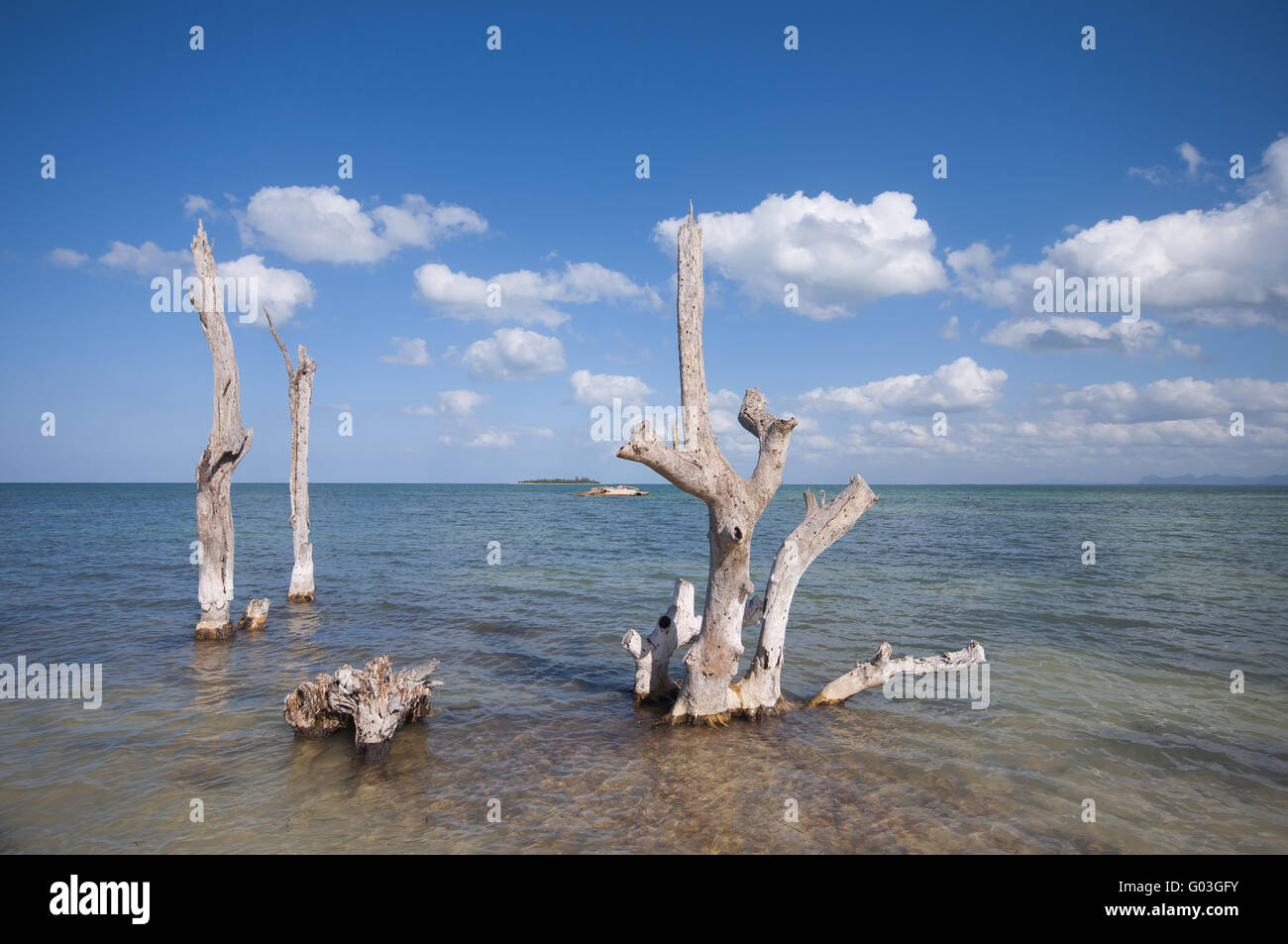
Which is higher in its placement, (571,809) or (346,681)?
(346,681)

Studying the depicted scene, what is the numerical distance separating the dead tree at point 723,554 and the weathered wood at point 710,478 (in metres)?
0.01

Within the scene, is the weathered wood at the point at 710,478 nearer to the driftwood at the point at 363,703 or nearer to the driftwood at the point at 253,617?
the driftwood at the point at 363,703

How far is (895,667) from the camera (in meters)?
9.35

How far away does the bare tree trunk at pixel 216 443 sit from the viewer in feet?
40.4

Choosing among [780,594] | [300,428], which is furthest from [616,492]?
[780,594]

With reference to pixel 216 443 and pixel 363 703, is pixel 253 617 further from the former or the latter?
pixel 363 703

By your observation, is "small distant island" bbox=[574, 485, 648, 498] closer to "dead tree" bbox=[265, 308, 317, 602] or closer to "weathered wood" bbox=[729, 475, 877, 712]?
"dead tree" bbox=[265, 308, 317, 602]

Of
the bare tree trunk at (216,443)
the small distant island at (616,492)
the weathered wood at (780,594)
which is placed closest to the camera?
the weathered wood at (780,594)

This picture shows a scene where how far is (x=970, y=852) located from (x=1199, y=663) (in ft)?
32.1

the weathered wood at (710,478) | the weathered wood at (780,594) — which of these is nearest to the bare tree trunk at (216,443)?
the weathered wood at (710,478)

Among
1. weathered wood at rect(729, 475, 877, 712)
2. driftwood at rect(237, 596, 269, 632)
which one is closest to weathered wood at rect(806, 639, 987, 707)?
weathered wood at rect(729, 475, 877, 712)

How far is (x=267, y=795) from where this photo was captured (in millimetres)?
6809
